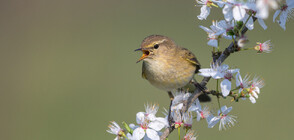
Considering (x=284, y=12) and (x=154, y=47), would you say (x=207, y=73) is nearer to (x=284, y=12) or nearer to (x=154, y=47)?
(x=284, y=12)

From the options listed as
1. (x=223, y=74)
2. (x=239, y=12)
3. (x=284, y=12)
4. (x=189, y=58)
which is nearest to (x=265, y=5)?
(x=239, y=12)

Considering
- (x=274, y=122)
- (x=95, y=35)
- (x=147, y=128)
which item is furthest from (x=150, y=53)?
(x=95, y=35)

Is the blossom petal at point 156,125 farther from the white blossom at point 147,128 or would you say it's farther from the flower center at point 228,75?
the flower center at point 228,75

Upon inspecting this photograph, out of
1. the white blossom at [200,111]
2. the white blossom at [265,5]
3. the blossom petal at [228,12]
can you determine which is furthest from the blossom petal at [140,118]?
the white blossom at [265,5]

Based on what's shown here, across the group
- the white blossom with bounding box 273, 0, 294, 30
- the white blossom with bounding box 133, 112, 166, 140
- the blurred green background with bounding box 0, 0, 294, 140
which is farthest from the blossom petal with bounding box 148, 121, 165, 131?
the blurred green background with bounding box 0, 0, 294, 140

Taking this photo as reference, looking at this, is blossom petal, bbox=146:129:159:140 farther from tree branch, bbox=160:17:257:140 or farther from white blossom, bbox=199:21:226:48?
white blossom, bbox=199:21:226:48

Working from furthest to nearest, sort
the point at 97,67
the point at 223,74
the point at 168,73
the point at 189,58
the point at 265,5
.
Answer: the point at 97,67 → the point at 189,58 → the point at 168,73 → the point at 223,74 → the point at 265,5

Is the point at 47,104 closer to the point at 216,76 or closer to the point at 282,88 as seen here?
the point at 282,88
